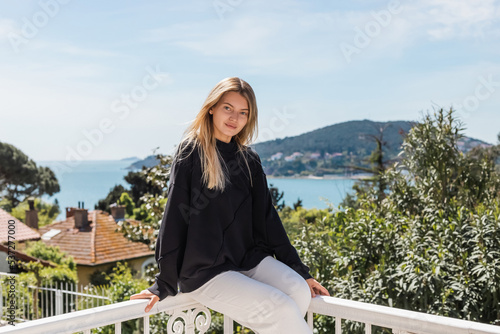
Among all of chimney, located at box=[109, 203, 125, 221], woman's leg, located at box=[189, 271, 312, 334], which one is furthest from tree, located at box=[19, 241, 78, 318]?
woman's leg, located at box=[189, 271, 312, 334]

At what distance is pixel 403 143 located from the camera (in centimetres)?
425

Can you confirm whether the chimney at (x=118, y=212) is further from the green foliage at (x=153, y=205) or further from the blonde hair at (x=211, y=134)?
the blonde hair at (x=211, y=134)

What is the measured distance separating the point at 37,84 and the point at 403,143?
26.7m

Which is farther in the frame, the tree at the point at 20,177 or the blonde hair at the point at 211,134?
the tree at the point at 20,177

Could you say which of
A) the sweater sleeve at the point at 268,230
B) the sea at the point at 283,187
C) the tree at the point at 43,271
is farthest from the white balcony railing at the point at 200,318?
the tree at the point at 43,271

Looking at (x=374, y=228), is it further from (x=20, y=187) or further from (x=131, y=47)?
(x=20, y=187)

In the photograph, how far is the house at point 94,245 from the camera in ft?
54.3

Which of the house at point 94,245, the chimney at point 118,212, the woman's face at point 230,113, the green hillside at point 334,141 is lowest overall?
the house at point 94,245

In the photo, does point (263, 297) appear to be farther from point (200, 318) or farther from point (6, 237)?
point (6, 237)

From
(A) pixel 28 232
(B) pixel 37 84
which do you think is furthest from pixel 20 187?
(A) pixel 28 232

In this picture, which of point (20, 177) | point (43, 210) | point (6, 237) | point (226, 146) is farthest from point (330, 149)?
point (20, 177)

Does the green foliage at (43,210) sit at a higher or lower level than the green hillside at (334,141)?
lower

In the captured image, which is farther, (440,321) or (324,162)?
(324,162)

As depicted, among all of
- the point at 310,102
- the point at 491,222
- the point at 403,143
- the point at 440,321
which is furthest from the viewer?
the point at 310,102
